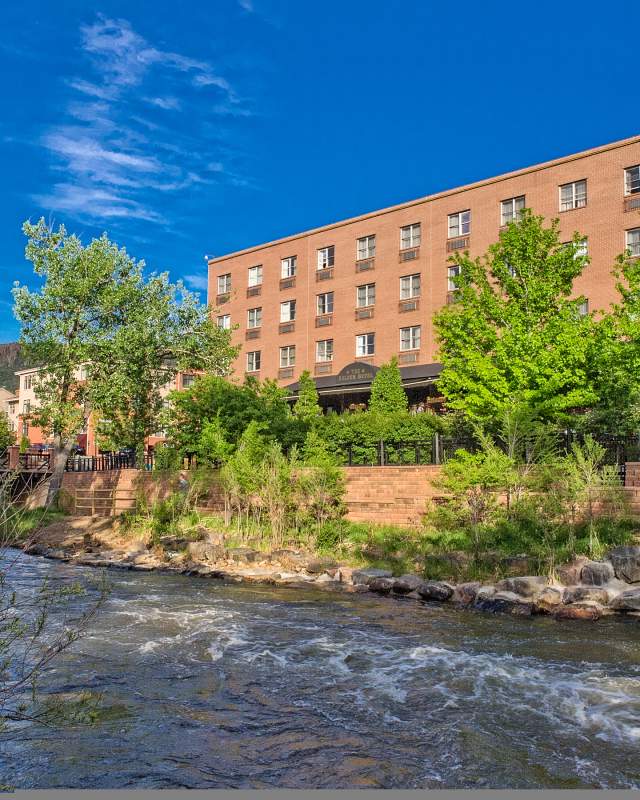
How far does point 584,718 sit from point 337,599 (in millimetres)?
7738

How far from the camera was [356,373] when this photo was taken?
39094mm

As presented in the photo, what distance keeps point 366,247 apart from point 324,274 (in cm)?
322

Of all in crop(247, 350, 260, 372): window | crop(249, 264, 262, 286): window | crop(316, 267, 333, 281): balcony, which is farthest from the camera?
crop(249, 264, 262, 286): window

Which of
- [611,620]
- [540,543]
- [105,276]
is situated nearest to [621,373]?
[540,543]

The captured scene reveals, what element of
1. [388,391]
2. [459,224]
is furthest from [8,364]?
[459,224]

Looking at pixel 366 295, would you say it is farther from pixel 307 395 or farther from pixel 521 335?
pixel 521 335

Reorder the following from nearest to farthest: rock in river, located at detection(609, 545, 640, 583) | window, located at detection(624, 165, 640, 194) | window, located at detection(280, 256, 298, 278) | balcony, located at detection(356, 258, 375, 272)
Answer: rock in river, located at detection(609, 545, 640, 583) → window, located at detection(624, 165, 640, 194) → balcony, located at detection(356, 258, 375, 272) → window, located at detection(280, 256, 298, 278)

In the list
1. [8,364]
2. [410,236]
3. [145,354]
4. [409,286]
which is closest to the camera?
[145,354]

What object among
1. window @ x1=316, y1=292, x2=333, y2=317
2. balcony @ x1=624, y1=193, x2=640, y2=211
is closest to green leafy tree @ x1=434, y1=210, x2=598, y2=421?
balcony @ x1=624, y1=193, x2=640, y2=211

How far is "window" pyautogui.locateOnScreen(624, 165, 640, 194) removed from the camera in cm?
3209

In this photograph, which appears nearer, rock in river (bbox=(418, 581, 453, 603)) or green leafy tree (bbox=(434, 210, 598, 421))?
rock in river (bbox=(418, 581, 453, 603))

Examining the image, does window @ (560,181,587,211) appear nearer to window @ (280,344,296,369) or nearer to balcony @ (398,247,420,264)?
balcony @ (398,247,420,264)

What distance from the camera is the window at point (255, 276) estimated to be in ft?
154

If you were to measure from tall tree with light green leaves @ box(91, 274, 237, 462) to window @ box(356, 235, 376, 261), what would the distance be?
15177 millimetres
